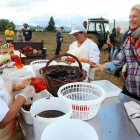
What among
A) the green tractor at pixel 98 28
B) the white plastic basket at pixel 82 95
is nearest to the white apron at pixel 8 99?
the white plastic basket at pixel 82 95

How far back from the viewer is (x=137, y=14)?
1.68 m

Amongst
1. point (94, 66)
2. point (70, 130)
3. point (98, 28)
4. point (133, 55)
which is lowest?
point (70, 130)

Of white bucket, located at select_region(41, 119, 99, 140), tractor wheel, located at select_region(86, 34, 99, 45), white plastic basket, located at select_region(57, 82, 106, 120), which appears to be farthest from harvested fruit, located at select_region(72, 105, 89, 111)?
tractor wheel, located at select_region(86, 34, 99, 45)

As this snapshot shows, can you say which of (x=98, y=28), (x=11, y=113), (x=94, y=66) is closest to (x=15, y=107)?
(x=11, y=113)

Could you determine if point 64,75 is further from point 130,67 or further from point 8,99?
point 130,67

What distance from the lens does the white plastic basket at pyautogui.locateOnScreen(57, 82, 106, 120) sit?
114cm

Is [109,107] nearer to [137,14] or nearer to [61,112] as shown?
[61,112]

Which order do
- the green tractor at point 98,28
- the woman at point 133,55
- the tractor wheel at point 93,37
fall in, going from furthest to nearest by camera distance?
1. the green tractor at point 98,28
2. the tractor wheel at point 93,37
3. the woman at point 133,55

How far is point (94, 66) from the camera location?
2.00m

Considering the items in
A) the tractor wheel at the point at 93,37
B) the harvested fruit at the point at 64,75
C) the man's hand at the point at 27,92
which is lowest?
the man's hand at the point at 27,92

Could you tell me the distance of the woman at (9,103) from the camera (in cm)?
92

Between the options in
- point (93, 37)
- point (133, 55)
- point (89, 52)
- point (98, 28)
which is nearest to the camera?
point (133, 55)

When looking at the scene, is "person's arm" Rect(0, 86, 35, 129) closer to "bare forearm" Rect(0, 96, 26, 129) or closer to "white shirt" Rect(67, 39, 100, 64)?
"bare forearm" Rect(0, 96, 26, 129)

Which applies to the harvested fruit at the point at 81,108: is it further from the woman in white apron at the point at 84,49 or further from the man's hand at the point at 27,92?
the woman in white apron at the point at 84,49
